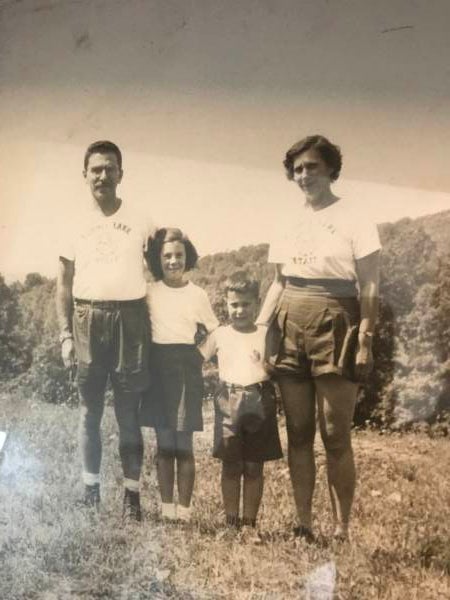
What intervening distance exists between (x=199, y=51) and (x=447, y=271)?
2.92 ft

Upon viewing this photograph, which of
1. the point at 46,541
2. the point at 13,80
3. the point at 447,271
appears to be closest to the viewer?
the point at 447,271

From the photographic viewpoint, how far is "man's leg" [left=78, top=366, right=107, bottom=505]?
6.61ft

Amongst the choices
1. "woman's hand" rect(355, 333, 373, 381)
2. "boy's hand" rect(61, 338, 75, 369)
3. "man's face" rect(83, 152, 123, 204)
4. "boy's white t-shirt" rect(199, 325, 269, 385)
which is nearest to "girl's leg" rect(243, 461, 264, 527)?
"boy's white t-shirt" rect(199, 325, 269, 385)

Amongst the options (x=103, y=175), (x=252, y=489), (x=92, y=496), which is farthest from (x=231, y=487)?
(x=103, y=175)

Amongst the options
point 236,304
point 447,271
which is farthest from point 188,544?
point 447,271

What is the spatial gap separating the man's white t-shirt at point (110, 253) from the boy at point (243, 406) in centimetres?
27

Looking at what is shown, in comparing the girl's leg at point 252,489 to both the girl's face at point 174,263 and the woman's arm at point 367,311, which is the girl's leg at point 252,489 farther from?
the girl's face at point 174,263

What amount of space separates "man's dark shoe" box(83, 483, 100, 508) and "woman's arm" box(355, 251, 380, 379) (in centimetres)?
78

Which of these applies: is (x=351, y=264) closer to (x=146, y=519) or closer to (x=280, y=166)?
(x=280, y=166)

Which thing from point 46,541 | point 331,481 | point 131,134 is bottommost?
point 46,541

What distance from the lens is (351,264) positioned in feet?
5.83

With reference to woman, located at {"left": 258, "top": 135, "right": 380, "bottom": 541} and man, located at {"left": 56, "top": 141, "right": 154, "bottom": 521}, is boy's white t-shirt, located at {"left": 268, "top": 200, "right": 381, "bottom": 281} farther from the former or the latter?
man, located at {"left": 56, "top": 141, "right": 154, "bottom": 521}

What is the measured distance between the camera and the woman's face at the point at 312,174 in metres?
1.85

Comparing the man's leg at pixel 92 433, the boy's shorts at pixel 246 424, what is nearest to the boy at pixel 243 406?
the boy's shorts at pixel 246 424
